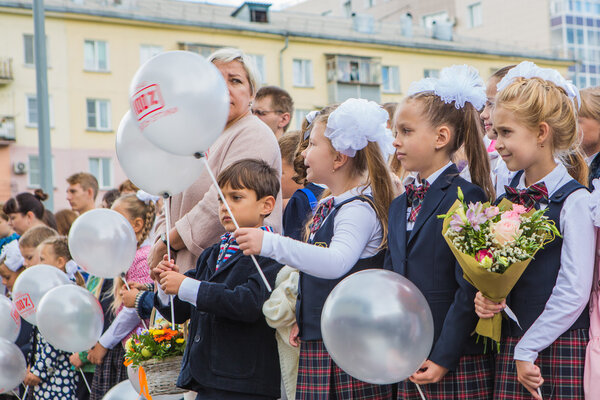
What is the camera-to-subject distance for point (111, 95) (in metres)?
29.7

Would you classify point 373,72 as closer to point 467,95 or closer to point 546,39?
point 546,39

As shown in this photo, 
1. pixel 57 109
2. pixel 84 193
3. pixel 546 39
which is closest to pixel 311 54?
pixel 57 109

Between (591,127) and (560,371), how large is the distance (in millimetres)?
1462

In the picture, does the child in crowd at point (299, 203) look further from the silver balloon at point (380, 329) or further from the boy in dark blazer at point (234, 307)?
the silver balloon at point (380, 329)

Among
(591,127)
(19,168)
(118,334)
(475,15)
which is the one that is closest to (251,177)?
(591,127)

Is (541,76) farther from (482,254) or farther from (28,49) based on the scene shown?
(28,49)

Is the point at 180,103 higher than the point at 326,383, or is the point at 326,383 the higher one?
the point at 180,103

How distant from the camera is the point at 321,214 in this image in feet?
11.8

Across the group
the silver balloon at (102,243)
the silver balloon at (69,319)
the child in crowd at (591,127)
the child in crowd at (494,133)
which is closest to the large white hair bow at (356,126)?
the child in crowd at (494,133)

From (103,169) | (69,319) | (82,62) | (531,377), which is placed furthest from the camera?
(103,169)

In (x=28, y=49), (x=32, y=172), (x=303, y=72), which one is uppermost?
(x=28, y=49)

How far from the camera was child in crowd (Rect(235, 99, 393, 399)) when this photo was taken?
3363mm

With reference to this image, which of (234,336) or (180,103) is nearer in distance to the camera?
(180,103)

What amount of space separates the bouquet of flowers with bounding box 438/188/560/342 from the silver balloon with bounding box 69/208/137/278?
98.6 inches
